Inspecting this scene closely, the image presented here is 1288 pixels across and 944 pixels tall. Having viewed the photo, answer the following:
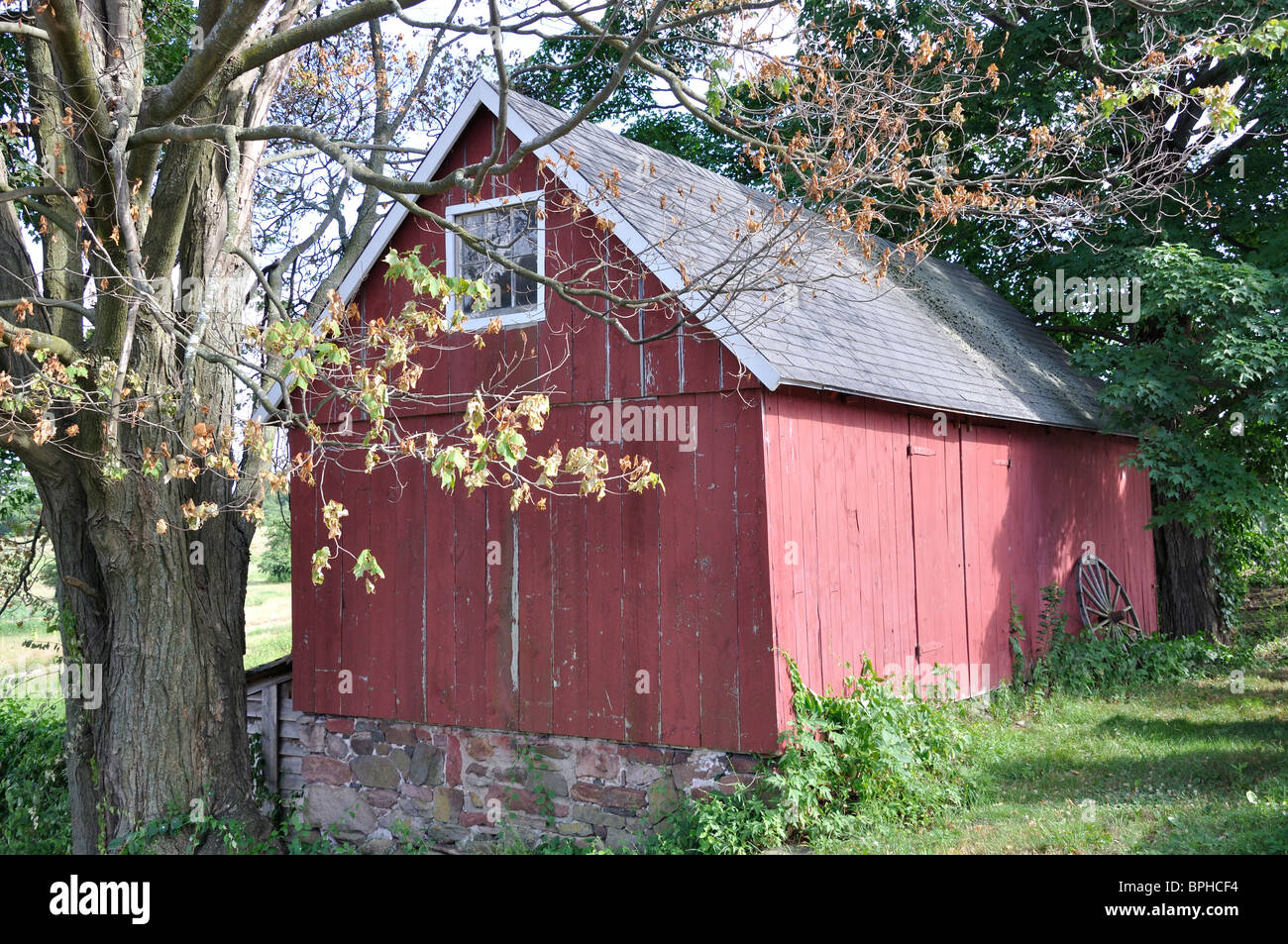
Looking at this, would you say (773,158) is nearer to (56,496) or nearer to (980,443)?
(980,443)

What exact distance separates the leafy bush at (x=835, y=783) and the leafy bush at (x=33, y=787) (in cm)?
665

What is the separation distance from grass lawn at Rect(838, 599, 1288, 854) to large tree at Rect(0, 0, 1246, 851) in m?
3.41

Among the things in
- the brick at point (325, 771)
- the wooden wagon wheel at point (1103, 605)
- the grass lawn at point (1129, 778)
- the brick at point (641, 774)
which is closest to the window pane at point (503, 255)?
the brick at point (641, 774)

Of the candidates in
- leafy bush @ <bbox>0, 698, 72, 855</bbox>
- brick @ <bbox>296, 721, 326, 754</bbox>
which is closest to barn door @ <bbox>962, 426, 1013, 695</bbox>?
brick @ <bbox>296, 721, 326, 754</bbox>

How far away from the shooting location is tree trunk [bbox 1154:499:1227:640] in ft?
51.8

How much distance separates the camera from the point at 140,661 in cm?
869

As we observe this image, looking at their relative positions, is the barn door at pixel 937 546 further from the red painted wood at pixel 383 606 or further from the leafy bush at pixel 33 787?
the leafy bush at pixel 33 787

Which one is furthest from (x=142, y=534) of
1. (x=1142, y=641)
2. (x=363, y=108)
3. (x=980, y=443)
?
(x=1142, y=641)

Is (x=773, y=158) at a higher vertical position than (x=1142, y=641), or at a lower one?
higher

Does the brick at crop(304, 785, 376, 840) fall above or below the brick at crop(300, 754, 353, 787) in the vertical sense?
below

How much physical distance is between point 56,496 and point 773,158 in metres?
6.39

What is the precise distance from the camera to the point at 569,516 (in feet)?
28.4

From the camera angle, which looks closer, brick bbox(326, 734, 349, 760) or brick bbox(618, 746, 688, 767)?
brick bbox(618, 746, 688, 767)

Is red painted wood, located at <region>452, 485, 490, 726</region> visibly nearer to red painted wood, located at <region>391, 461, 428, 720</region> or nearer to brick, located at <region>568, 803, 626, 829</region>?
red painted wood, located at <region>391, 461, 428, 720</region>
